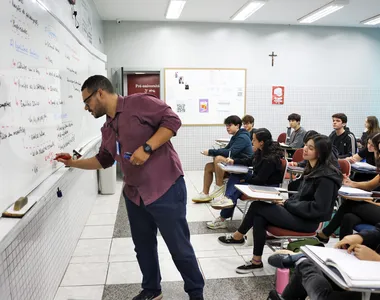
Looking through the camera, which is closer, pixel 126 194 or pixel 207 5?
pixel 126 194

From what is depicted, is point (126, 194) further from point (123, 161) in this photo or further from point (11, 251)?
point (11, 251)

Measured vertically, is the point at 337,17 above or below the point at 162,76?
above

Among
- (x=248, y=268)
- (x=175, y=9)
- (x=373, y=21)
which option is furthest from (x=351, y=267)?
(x=373, y=21)

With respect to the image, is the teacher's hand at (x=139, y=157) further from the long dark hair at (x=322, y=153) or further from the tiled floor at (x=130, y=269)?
the long dark hair at (x=322, y=153)

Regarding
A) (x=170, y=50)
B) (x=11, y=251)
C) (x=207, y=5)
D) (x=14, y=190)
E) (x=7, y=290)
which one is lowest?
(x=7, y=290)

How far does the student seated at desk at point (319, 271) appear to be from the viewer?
153cm

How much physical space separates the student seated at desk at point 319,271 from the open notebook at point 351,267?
0.09m

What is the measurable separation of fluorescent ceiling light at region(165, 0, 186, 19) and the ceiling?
0.08 m

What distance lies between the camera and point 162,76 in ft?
22.2

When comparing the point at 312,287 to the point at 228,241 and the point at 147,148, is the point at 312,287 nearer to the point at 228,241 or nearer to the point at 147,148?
the point at 147,148

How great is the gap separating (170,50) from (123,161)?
525 centimetres

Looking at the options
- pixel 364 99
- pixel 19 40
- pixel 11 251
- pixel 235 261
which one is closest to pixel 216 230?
pixel 235 261

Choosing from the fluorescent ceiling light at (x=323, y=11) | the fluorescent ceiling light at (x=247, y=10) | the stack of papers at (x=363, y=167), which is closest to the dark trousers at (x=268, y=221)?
the stack of papers at (x=363, y=167)

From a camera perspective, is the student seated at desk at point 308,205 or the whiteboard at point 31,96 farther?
the student seated at desk at point 308,205
